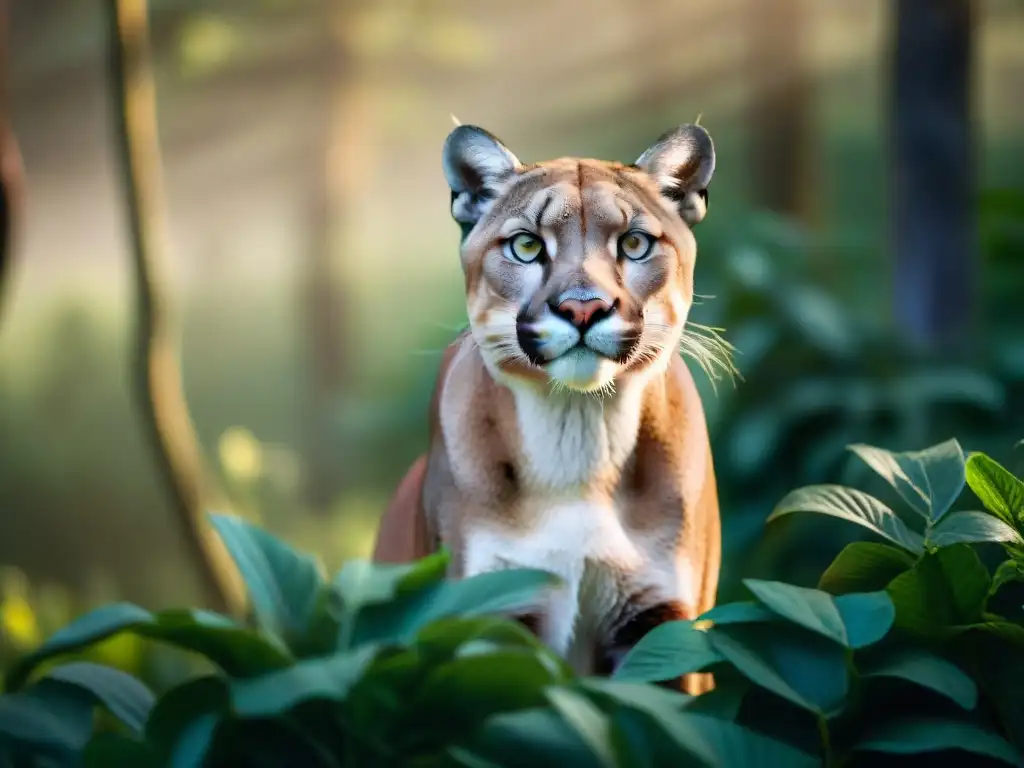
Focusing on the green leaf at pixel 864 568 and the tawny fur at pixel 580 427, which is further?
the green leaf at pixel 864 568

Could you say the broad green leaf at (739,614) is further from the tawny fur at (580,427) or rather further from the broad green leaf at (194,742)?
the broad green leaf at (194,742)

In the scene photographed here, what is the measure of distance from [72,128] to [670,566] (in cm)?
522

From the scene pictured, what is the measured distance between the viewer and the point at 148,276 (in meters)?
3.75

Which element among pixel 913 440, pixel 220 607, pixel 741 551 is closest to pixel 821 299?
pixel 913 440

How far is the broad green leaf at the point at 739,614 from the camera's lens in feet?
5.34

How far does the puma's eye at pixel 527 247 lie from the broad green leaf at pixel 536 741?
56 cm

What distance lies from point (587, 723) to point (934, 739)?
0.51 metres

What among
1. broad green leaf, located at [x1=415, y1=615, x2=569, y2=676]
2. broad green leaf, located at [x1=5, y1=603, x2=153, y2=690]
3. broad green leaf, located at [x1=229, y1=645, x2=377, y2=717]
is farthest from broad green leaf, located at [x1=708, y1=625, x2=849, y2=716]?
broad green leaf, located at [x1=5, y1=603, x2=153, y2=690]

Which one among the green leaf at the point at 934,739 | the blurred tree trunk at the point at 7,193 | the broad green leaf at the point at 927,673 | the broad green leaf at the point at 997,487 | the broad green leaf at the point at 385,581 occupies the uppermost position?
the blurred tree trunk at the point at 7,193

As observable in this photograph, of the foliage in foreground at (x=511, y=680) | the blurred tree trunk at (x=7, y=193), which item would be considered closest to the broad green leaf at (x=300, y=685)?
the foliage in foreground at (x=511, y=680)

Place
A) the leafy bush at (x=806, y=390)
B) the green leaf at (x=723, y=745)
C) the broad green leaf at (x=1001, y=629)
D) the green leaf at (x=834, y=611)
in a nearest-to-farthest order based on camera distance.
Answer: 1. the green leaf at (x=723, y=745)
2. the green leaf at (x=834, y=611)
3. the broad green leaf at (x=1001, y=629)
4. the leafy bush at (x=806, y=390)

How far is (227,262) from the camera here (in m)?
6.38

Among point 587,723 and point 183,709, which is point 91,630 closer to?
point 183,709

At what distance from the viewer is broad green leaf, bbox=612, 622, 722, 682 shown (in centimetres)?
156
